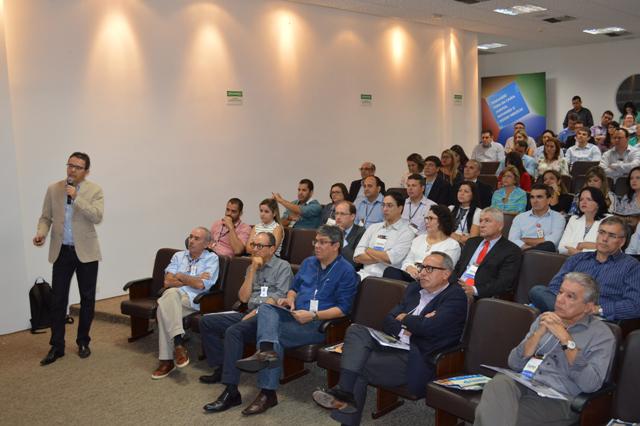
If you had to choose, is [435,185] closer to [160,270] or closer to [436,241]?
[436,241]

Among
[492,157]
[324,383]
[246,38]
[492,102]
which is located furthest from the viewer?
[492,102]

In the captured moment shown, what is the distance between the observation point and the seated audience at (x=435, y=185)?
7148 mm

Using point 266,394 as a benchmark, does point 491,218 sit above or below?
above

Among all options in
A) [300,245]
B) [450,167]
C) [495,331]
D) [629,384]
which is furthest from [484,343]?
[450,167]

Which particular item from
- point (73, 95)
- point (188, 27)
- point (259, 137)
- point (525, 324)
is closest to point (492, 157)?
point (259, 137)

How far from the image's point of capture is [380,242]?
5109mm

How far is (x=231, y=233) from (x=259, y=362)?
7.57 ft

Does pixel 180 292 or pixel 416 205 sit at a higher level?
pixel 416 205

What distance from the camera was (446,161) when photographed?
26.6 feet

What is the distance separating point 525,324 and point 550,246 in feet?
5.69

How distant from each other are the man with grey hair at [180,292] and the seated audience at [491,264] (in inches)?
79.2

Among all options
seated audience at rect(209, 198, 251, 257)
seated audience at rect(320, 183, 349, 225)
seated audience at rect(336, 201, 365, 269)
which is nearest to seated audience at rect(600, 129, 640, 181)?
seated audience at rect(320, 183, 349, 225)

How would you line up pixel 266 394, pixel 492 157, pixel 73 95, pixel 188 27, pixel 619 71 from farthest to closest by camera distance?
1. pixel 619 71
2. pixel 492 157
3. pixel 188 27
4. pixel 73 95
5. pixel 266 394

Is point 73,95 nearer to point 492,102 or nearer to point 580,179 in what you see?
point 580,179
